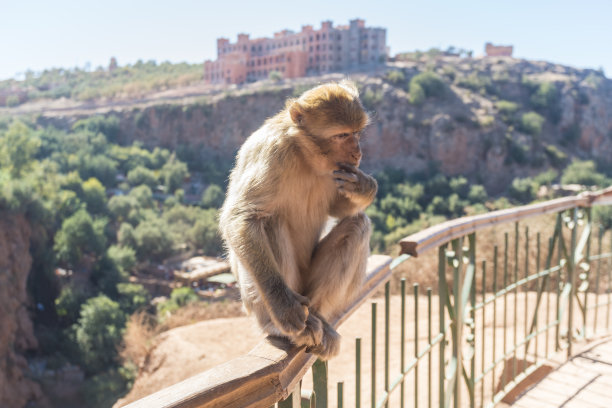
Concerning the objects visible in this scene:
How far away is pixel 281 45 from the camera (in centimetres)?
5909

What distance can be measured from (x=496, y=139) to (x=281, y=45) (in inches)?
1069

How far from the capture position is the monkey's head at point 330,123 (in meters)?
2.44

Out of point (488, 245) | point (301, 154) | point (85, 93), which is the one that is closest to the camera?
point (301, 154)

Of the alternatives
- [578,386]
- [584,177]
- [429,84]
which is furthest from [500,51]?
[578,386]

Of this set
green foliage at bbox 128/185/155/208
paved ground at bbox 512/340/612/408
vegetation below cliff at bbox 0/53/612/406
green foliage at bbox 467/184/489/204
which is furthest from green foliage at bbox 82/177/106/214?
paved ground at bbox 512/340/612/408

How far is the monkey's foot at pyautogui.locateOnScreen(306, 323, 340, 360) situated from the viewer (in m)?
1.91

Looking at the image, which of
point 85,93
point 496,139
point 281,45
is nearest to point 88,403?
point 496,139

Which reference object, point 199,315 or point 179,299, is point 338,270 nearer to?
point 199,315

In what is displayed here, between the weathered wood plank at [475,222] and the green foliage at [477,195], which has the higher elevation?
the weathered wood plank at [475,222]

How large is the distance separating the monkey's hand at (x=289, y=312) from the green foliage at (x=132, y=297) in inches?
1025

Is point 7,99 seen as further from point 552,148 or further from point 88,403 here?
point 552,148

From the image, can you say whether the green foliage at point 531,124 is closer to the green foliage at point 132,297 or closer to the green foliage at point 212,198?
the green foliage at point 212,198

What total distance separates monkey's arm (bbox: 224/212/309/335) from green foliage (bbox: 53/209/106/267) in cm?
3012

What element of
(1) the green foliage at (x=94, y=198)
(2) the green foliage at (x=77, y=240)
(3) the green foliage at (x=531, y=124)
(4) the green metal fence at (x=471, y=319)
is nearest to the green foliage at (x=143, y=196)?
(1) the green foliage at (x=94, y=198)
